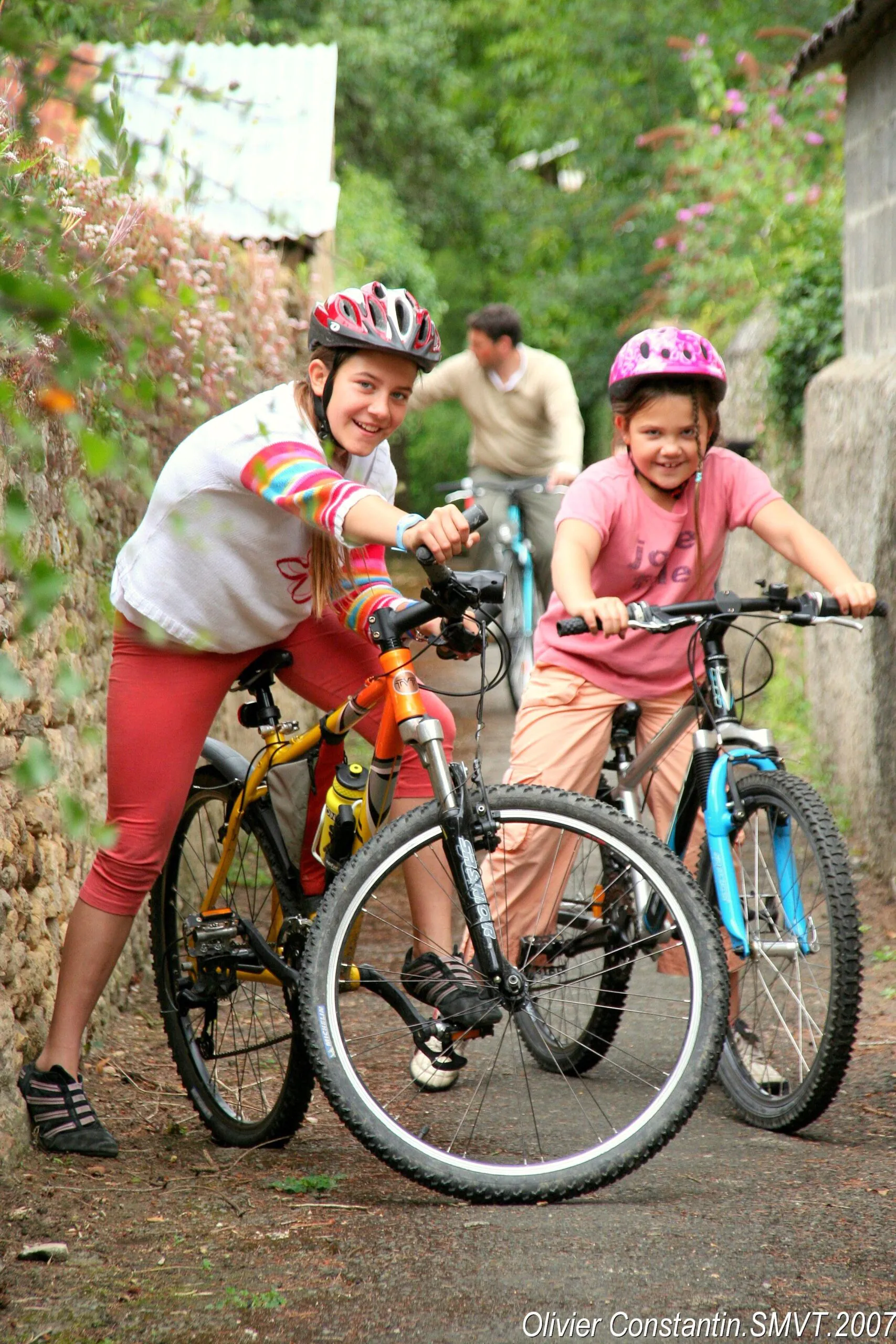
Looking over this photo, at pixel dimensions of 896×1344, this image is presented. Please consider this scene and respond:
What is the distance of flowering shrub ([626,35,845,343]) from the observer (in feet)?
43.0

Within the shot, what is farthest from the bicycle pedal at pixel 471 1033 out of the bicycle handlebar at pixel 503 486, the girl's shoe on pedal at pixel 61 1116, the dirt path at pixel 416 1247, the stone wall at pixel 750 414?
the stone wall at pixel 750 414

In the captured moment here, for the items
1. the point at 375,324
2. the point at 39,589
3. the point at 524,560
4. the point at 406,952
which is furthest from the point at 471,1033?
the point at 524,560

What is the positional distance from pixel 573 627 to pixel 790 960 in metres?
1.01

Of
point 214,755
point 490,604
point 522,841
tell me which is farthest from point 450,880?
point 214,755

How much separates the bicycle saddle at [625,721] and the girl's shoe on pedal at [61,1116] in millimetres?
1687

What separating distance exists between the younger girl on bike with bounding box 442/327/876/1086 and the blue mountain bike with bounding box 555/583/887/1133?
172mm

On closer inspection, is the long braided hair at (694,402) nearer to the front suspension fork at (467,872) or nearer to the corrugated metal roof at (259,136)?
the front suspension fork at (467,872)

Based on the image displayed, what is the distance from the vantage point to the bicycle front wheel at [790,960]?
332cm

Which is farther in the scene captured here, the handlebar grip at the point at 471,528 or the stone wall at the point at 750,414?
the stone wall at the point at 750,414

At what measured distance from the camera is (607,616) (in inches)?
131

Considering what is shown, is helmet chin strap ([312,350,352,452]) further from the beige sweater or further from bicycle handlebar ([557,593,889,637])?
the beige sweater

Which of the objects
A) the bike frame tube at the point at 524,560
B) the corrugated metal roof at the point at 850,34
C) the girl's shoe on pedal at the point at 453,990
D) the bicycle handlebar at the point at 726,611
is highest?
the corrugated metal roof at the point at 850,34

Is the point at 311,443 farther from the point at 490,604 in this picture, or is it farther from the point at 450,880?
the point at 450,880

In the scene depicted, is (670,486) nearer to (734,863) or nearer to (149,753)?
(734,863)
